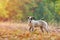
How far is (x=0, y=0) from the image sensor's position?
16.9m

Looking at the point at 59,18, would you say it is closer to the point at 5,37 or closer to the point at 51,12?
the point at 51,12

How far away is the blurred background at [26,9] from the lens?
645 inches

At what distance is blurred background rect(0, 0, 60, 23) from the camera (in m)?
16.4

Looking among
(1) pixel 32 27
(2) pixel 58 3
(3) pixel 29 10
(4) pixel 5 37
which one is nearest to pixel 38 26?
(1) pixel 32 27

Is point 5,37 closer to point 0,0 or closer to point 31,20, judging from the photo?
point 31,20

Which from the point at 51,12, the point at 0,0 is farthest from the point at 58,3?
the point at 0,0

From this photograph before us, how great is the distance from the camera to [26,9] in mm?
17766

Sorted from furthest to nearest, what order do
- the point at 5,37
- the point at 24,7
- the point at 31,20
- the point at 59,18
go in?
the point at 24,7 → the point at 59,18 → the point at 31,20 → the point at 5,37

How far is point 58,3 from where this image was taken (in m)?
16.5

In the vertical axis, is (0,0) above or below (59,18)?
above

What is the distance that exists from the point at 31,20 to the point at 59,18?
8.12m

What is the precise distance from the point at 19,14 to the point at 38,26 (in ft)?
30.3

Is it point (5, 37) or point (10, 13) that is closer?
point (5, 37)

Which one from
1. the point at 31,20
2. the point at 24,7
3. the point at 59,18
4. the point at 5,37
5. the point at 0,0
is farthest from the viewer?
the point at 24,7
